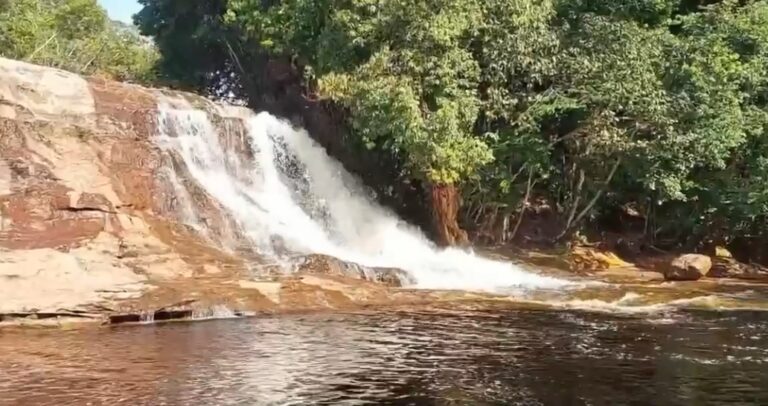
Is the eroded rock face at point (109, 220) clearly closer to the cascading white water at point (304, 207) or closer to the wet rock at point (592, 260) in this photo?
the cascading white water at point (304, 207)

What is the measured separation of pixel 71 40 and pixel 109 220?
30.0 meters

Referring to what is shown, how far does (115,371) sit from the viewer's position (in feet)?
34.3

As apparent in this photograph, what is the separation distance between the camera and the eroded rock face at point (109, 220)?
15438 mm

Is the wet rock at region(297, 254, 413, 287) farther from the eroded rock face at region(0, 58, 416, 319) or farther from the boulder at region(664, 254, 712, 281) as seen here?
the boulder at region(664, 254, 712, 281)

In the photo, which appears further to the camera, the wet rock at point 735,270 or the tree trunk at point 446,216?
the tree trunk at point 446,216

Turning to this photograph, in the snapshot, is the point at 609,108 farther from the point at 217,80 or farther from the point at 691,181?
the point at 217,80

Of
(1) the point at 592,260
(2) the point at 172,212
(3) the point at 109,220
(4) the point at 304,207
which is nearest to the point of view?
(3) the point at 109,220

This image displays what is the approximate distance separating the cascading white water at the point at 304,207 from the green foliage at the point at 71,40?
16236 mm

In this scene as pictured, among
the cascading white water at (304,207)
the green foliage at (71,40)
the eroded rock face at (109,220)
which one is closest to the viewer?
the eroded rock face at (109,220)

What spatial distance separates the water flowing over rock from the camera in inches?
625

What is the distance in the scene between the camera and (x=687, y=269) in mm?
21359

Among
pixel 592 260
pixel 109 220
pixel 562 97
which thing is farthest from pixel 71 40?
pixel 592 260

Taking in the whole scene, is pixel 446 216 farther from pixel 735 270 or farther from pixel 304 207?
pixel 735 270

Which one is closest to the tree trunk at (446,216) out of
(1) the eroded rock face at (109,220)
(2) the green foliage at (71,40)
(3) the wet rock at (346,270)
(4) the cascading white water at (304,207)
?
(4) the cascading white water at (304,207)
